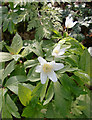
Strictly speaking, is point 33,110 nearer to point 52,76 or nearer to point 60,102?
point 60,102

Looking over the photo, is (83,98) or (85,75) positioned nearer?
(85,75)

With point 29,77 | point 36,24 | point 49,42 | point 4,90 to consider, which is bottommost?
point 4,90

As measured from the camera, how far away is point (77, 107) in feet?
4.91

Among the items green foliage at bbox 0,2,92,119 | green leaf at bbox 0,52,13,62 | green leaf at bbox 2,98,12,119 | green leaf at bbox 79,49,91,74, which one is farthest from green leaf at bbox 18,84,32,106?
green leaf at bbox 79,49,91,74

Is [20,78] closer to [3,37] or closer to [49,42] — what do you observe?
[49,42]

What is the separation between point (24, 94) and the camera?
1388 millimetres

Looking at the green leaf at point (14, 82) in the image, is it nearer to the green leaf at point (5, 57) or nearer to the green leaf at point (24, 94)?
the green leaf at point (24, 94)

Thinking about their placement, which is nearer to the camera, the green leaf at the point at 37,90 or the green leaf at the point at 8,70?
the green leaf at the point at 37,90

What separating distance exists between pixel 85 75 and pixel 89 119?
497 millimetres

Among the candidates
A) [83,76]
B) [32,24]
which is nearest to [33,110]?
[83,76]

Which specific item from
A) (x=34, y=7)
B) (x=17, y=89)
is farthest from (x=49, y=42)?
(x=17, y=89)

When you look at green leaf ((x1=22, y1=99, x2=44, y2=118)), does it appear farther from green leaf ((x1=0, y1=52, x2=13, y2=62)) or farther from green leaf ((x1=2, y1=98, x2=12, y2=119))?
green leaf ((x1=0, y1=52, x2=13, y2=62))

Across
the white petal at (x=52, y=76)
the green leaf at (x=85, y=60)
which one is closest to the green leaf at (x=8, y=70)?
the white petal at (x=52, y=76)

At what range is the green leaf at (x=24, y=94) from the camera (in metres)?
1.36
